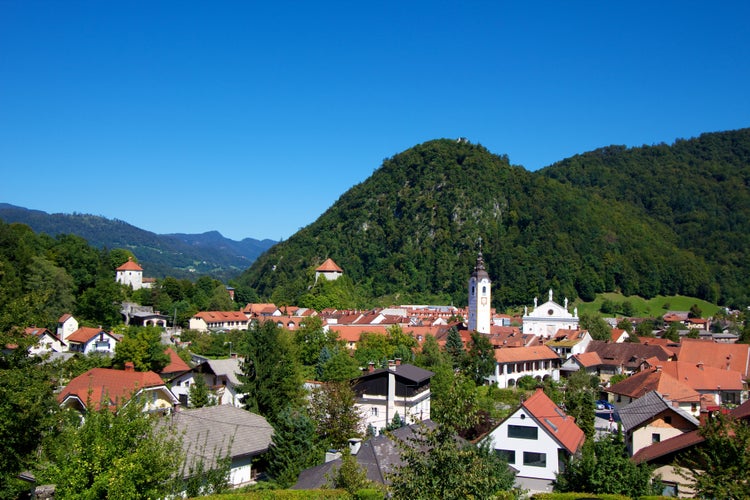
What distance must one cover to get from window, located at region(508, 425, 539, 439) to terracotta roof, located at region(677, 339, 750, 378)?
3176 cm

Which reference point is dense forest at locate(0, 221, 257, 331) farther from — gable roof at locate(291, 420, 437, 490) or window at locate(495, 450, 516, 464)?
window at locate(495, 450, 516, 464)

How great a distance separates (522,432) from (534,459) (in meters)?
1.27

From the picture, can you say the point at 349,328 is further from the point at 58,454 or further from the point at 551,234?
the point at 551,234

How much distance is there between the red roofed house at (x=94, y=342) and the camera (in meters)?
51.5

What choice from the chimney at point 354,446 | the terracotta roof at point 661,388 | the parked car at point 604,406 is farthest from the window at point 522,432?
Answer: the parked car at point 604,406

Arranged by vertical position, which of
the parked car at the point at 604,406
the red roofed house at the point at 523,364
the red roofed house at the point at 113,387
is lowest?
the parked car at the point at 604,406

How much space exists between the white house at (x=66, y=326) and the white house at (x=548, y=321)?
5390cm

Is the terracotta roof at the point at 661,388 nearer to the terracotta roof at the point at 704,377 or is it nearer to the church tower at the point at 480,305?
the terracotta roof at the point at 704,377

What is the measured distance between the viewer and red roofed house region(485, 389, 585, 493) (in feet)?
92.1

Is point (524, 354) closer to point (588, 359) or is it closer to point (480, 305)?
point (588, 359)

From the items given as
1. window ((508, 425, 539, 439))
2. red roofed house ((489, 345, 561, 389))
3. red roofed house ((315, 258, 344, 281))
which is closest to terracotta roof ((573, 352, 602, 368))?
red roofed house ((489, 345, 561, 389))

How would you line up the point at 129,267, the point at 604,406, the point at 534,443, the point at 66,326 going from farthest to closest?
1. the point at 129,267
2. the point at 66,326
3. the point at 604,406
4. the point at 534,443

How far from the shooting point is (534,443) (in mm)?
28562

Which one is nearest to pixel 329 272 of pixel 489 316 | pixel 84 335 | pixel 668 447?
pixel 489 316
